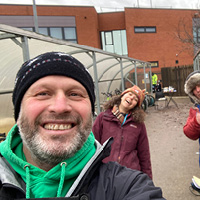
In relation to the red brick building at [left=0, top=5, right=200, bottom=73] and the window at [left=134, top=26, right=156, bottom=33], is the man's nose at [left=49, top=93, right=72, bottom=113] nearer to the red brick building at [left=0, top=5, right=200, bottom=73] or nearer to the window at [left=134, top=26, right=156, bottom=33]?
the red brick building at [left=0, top=5, right=200, bottom=73]

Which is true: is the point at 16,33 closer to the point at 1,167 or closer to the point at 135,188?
the point at 1,167

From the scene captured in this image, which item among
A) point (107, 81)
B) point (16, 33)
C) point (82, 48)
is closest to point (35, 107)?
point (16, 33)

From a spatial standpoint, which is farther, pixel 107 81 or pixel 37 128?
pixel 107 81

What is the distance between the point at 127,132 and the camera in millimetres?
2223

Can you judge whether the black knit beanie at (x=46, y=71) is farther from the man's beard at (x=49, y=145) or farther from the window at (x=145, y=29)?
the window at (x=145, y=29)

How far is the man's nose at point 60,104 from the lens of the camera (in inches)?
40.8

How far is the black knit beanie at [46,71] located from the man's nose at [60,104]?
15cm

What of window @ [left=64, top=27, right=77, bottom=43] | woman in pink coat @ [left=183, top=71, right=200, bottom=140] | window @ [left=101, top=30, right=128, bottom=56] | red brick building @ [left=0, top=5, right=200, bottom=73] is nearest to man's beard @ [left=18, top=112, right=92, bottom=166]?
woman in pink coat @ [left=183, top=71, right=200, bottom=140]

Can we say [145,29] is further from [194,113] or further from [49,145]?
[49,145]

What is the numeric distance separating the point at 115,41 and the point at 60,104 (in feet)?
70.0

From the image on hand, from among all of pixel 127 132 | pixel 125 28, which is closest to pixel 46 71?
pixel 127 132

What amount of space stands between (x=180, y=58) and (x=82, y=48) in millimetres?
21123

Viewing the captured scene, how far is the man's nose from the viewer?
3.40 ft

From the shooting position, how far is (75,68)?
3.86ft
